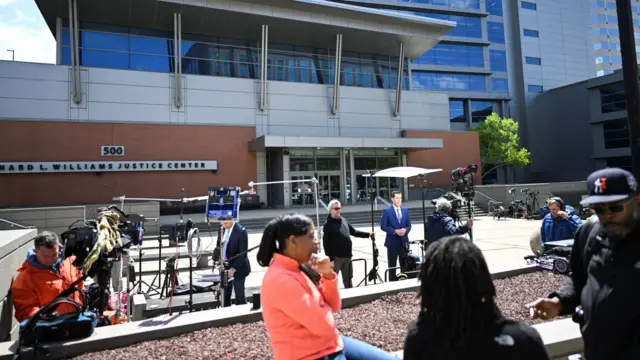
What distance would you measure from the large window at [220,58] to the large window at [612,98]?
2625 cm

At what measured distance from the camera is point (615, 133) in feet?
133

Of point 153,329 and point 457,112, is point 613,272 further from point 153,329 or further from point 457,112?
point 457,112

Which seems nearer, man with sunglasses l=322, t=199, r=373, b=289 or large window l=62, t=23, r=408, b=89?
man with sunglasses l=322, t=199, r=373, b=289

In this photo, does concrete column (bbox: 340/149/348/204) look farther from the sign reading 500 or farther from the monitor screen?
the monitor screen

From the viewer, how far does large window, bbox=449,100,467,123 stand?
48188 mm

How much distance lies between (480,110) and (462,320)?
173 feet

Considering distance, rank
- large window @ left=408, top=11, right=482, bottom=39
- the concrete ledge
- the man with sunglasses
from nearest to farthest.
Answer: the concrete ledge
the man with sunglasses
large window @ left=408, top=11, right=482, bottom=39

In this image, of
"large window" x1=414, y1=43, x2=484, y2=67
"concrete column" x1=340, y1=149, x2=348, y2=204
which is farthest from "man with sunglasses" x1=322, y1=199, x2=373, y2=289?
"large window" x1=414, y1=43, x2=484, y2=67

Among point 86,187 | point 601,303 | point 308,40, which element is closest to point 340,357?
point 601,303

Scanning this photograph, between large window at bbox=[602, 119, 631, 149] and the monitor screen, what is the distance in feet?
157

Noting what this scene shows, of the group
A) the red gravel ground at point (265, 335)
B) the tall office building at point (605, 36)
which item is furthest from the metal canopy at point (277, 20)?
the tall office building at point (605, 36)

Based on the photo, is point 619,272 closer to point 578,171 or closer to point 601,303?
point 601,303

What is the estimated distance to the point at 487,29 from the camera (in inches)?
1976

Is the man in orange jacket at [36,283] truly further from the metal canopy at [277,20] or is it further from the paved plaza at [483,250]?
the metal canopy at [277,20]
